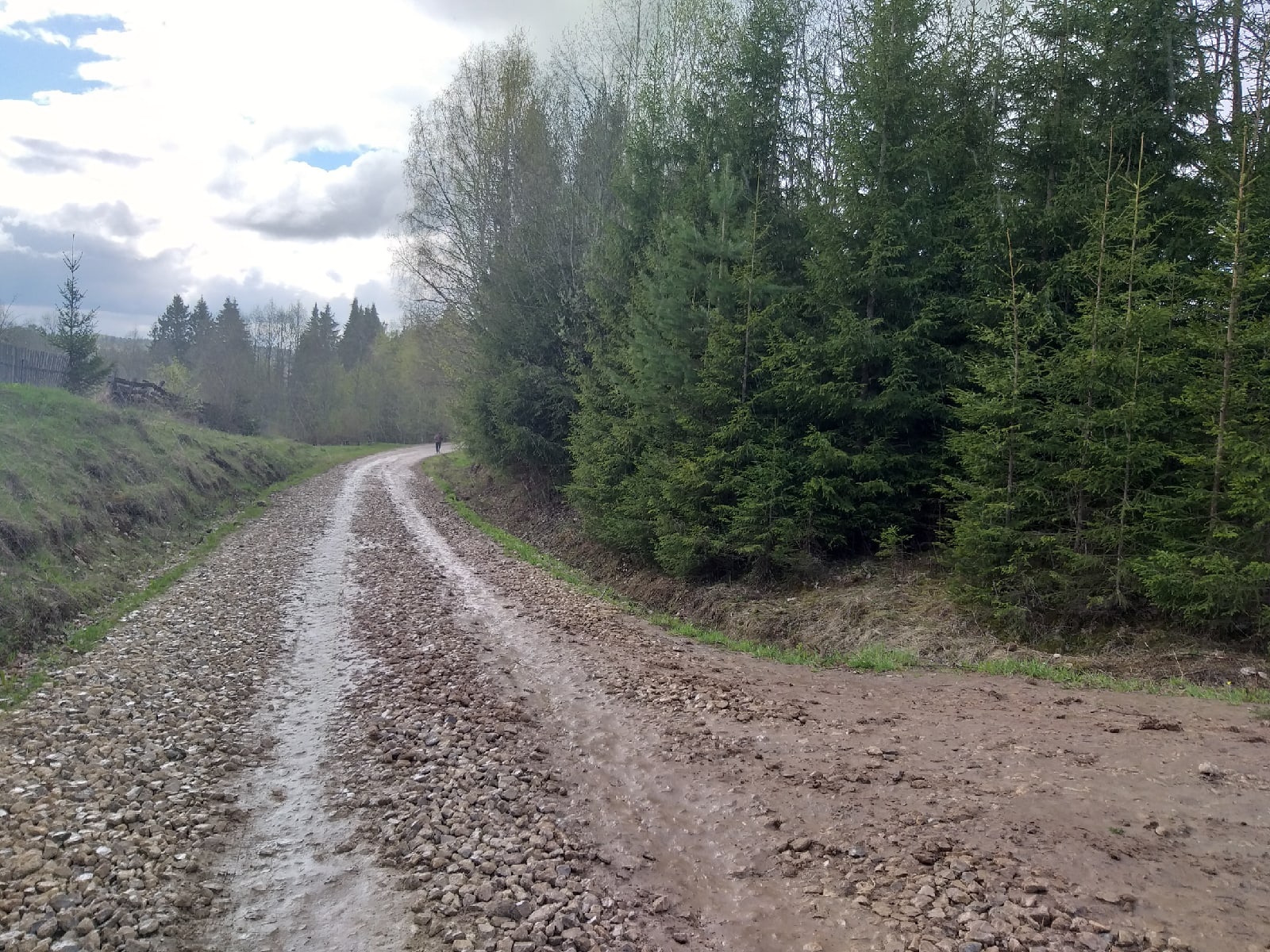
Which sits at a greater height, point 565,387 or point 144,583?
point 565,387

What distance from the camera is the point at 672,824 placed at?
5.93m

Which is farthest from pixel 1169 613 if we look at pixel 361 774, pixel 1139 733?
pixel 361 774

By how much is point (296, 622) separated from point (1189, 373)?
43.4 ft

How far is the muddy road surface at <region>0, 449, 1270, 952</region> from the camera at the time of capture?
4598 mm

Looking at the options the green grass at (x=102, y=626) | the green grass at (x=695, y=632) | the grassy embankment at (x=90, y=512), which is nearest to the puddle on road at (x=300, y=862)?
the green grass at (x=102, y=626)

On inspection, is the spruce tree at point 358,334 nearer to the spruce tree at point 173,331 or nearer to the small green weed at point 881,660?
the spruce tree at point 173,331

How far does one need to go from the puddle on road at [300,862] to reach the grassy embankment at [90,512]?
3283 mm

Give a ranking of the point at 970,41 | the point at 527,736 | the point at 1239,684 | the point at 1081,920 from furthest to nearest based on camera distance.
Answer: the point at 970,41
the point at 1239,684
the point at 527,736
the point at 1081,920

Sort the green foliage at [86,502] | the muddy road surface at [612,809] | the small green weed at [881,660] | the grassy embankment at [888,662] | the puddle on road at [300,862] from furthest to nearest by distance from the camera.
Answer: the green foliage at [86,502] < the small green weed at [881,660] < the grassy embankment at [888,662] < the puddle on road at [300,862] < the muddy road surface at [612,809]

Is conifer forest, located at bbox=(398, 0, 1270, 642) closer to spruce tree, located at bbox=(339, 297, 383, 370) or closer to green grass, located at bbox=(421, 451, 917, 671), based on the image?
green grass, located at bbox=(421, 451, 917, 671)

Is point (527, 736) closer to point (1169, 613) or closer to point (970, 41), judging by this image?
point (1169, 613)

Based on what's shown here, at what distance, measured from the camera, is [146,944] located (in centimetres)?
455

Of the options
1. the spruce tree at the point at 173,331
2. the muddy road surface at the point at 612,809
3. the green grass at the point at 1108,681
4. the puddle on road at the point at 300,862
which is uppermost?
the spruce tree at the point at 173,331

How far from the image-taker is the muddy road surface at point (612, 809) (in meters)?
4.60
